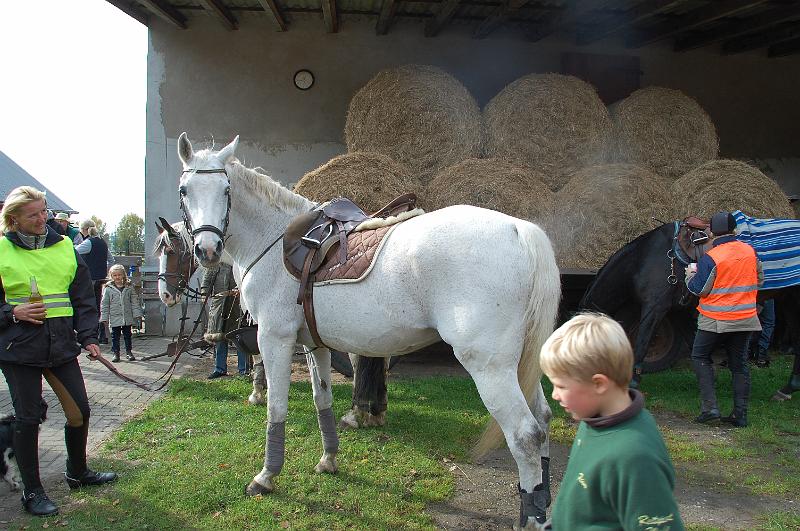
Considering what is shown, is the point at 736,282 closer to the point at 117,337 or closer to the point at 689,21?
the point at 689,21

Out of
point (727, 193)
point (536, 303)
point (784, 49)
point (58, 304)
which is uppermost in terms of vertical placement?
point (784, 49)

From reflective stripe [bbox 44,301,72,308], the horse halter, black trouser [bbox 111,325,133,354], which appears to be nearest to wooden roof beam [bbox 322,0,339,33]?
the horse halter

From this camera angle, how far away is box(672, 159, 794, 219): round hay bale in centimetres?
625

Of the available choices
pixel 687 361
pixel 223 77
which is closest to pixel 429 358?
pixel 687 361

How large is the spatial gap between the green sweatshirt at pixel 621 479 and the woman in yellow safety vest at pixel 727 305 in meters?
3.94

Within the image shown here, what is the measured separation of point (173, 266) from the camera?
579 centimetres

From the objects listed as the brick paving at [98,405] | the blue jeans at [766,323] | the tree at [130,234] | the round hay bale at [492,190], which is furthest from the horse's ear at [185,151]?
the tree at [130,234]

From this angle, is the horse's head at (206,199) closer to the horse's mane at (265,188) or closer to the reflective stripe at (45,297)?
the horse's mane at (265,188)

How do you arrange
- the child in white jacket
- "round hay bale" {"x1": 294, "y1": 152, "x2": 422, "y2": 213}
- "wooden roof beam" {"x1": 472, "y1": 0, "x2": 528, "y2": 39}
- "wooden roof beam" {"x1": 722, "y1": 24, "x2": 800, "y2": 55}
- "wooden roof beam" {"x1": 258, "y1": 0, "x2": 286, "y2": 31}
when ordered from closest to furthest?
"round hay bale" {"x1": 294, "y1": 152, "x2": 422, "y2": 213}, "wooden roof beam" {"x1": 472, "y1": 0, "x2": 528, "y2": 39}, "wooden roof beam" {"x1": 258, "y1": 0, "x2": 286, "y2": 31}, the child in white jacket, "wooden roof beam" {"x1": 722, "y1": 24, "x2": 800, "y2": 55}

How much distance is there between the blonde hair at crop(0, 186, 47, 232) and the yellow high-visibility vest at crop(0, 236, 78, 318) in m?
0.10

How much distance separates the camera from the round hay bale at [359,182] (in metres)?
6.09

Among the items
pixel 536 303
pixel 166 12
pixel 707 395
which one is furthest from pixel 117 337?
pixel 707 395

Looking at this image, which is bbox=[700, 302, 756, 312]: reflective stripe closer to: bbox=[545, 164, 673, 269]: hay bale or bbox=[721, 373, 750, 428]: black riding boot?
bbox=[721, 373, 750, 428]: black riding boot

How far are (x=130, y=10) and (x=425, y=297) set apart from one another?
7685mm
